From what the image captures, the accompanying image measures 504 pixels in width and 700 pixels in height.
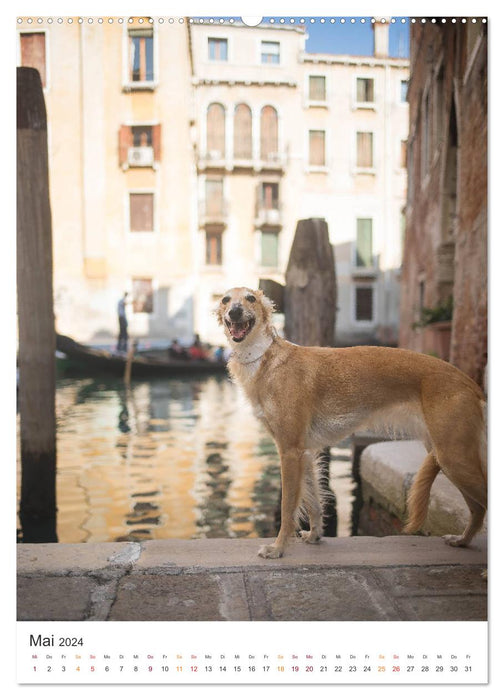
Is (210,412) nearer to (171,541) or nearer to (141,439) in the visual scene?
(141,439)

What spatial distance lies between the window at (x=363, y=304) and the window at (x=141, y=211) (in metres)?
2.35

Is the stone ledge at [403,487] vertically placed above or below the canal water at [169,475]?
above

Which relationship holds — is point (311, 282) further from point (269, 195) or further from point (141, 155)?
point (141, 155)

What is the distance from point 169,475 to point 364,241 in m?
3.38

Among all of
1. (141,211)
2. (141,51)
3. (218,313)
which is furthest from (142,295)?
(218,313)

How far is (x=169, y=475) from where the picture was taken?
5480 mm

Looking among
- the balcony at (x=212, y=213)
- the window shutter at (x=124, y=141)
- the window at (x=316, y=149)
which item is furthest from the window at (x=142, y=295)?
the window at (x=316, y=149)

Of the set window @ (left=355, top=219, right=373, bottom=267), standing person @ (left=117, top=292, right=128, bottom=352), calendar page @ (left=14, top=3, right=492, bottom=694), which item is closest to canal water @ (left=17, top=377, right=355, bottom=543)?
calendar page @ (left=14, top=3, right=492, bottom=694)

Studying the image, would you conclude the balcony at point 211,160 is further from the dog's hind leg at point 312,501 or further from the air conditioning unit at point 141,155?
the dog's hind leg at point 312,501

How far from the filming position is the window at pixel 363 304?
655cm

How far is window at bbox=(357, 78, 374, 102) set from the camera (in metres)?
3.48

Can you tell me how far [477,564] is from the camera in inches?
85.2

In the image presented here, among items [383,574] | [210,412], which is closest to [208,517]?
[383,574]
